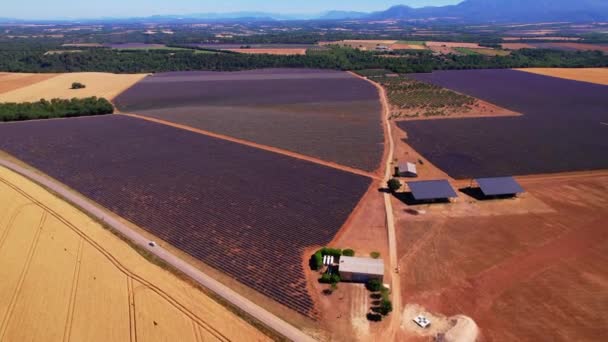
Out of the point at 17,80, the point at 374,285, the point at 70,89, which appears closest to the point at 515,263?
the point at 374,285

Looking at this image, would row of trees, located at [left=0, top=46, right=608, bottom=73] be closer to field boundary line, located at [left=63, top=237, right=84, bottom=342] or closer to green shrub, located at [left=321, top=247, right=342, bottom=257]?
green shrub, located at [left=321, top=247, right=342, bottom=257]

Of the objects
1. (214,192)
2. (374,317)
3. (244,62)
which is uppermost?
(244,62)

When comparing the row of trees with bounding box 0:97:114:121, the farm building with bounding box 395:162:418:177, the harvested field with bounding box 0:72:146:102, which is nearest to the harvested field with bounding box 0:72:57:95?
the harvested field with bounding box 0:72:146:102

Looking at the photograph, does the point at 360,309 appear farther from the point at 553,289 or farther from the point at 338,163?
the point at 338,163

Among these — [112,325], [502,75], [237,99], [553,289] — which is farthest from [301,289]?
[502,75]

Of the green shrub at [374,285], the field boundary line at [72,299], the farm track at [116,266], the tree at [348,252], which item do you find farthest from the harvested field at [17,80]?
the green shrub at [374,285]

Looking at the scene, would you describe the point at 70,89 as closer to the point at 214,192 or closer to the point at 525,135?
the point at 214,192
